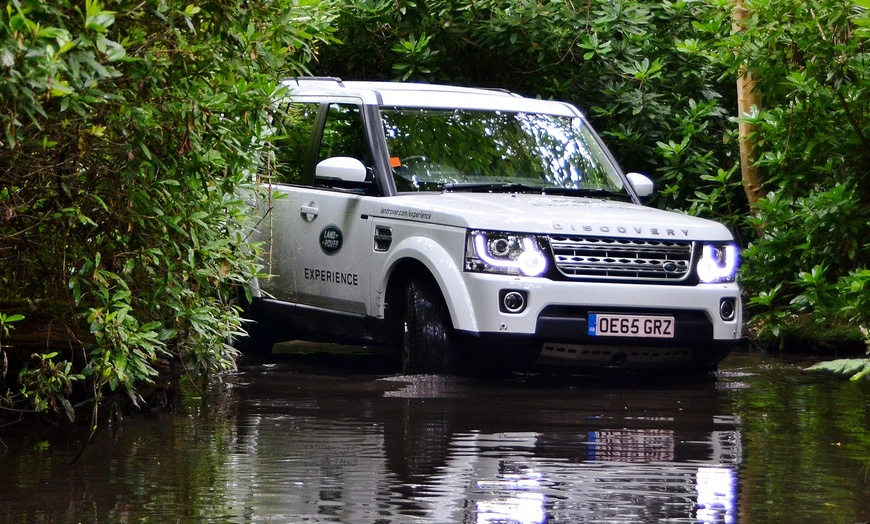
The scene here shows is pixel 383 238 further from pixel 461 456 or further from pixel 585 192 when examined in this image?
pixel 461 456

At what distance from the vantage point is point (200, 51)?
23.7ft

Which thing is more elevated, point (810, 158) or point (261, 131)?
point (810, 158)

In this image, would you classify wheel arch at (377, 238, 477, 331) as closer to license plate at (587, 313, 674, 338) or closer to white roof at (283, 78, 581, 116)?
license plate at (587, 313, 674, 338)

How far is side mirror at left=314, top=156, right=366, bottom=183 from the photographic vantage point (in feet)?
33.3

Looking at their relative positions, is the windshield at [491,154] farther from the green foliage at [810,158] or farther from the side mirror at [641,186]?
the green foliage at [810,158]

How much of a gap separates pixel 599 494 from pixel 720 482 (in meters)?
0.59

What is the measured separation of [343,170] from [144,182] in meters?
2.73

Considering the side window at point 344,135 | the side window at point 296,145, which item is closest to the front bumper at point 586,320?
the side window at point 344,135

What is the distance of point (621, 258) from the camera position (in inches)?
376

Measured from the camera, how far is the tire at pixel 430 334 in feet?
31.6

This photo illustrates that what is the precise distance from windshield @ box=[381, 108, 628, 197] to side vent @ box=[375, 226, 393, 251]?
336 mm

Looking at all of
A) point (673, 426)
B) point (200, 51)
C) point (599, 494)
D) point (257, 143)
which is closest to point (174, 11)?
point (200, 51)

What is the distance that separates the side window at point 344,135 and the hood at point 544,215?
0.59 metres

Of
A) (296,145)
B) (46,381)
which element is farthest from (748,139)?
(46,381)
